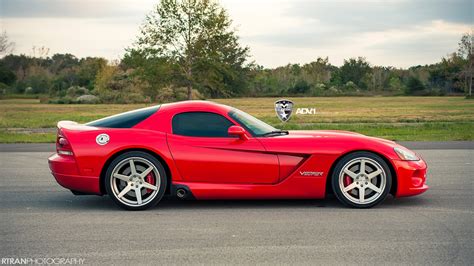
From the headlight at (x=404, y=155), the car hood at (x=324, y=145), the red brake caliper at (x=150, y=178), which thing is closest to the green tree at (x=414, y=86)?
the headlight at (x=404, y=155)

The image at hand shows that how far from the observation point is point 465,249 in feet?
18.8

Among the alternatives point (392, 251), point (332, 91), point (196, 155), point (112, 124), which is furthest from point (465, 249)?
point (332, 91)

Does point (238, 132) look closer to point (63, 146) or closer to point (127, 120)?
point (127, 120)

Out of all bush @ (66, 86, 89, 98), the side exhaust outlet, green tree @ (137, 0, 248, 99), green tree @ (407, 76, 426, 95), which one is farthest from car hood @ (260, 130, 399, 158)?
green tree @ (407, 76, 426, 95)

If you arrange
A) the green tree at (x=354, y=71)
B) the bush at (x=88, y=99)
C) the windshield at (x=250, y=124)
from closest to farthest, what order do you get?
the windshield at (x=250, y=124) < the bush at (x=88, y=99) < the green tree at (x=354, y=71)

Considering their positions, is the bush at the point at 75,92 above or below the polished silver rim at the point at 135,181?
below

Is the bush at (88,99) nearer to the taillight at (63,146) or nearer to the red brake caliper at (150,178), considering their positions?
the taillight at (63,146)

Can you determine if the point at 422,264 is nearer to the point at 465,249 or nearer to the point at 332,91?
the point at 465,249

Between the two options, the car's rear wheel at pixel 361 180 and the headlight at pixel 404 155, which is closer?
the car's rear wheel at pixel 361 180

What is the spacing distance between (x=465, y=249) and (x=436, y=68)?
279 ft

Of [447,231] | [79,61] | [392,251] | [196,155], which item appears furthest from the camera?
[79,61]

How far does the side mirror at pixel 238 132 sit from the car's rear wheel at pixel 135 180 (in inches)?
34.1

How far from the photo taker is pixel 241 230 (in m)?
6.58

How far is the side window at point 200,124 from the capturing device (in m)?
7.78
